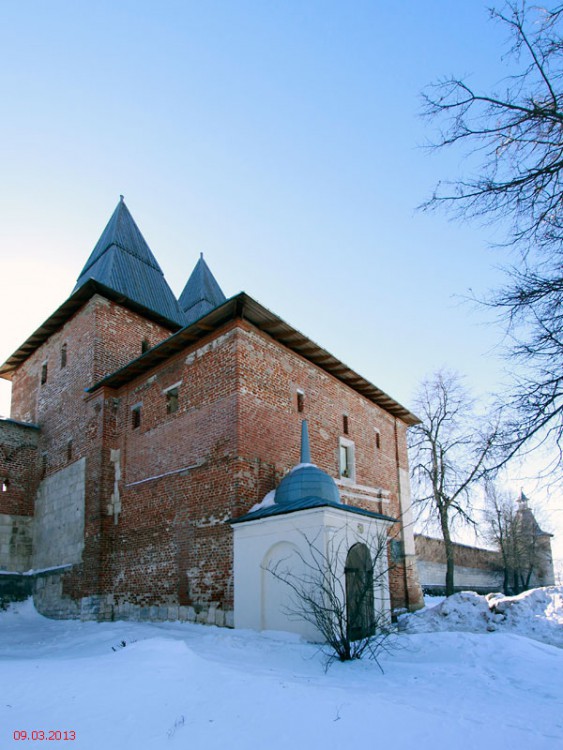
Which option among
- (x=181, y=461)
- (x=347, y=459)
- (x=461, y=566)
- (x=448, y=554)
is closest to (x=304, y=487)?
(x=181, y=461)

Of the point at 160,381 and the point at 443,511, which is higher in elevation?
the point at 160,381

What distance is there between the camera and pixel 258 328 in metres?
14.6

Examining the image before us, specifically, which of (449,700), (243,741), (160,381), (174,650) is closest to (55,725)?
(243,741)

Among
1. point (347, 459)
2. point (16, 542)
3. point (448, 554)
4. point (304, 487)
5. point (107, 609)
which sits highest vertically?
point (347, 459)

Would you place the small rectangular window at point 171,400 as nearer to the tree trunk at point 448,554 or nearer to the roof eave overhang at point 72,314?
the roof eave overhang at point 72,314

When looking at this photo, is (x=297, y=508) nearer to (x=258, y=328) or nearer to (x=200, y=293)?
(x=258, y=328)

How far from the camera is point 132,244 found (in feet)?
75.0

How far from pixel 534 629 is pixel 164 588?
8.75 m

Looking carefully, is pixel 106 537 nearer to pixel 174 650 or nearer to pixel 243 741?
pixel 174 650

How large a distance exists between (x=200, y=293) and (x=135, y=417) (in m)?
12.8

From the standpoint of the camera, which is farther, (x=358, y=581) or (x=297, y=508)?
(x=358, y=581)

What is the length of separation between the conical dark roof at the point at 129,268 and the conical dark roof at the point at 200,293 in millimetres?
4509

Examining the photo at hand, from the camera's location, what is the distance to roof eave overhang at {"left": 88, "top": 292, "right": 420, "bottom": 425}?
1380cm

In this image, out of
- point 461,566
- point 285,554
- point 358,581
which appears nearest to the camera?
point 285,554
